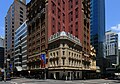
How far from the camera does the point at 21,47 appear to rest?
170000 mm

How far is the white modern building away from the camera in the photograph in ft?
517

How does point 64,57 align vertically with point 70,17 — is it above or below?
below

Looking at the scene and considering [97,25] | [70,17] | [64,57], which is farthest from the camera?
[97,25]

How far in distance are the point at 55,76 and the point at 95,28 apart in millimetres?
93588

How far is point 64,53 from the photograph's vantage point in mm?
93875

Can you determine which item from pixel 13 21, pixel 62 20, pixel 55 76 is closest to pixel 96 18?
pixel 13 21

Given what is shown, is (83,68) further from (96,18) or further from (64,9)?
(96,18)

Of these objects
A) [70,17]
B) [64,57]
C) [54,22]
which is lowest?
[64,57]

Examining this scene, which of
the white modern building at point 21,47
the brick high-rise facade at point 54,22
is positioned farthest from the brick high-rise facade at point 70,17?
the white modern building at point 21,47

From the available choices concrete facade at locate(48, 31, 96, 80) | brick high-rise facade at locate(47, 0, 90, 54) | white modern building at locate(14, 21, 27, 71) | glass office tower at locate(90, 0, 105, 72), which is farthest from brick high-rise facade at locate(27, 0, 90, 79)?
glass office tower at locate(90, 0, 105, 72)

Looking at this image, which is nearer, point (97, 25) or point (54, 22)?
point (54, 22)

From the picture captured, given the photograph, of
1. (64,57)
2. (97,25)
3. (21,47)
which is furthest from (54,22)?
(97,25)

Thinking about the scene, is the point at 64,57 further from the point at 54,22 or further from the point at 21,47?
the point at 21,47

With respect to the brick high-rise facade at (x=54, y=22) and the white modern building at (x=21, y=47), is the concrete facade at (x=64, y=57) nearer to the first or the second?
the brick high-rise facade at (x=54, y=22)
